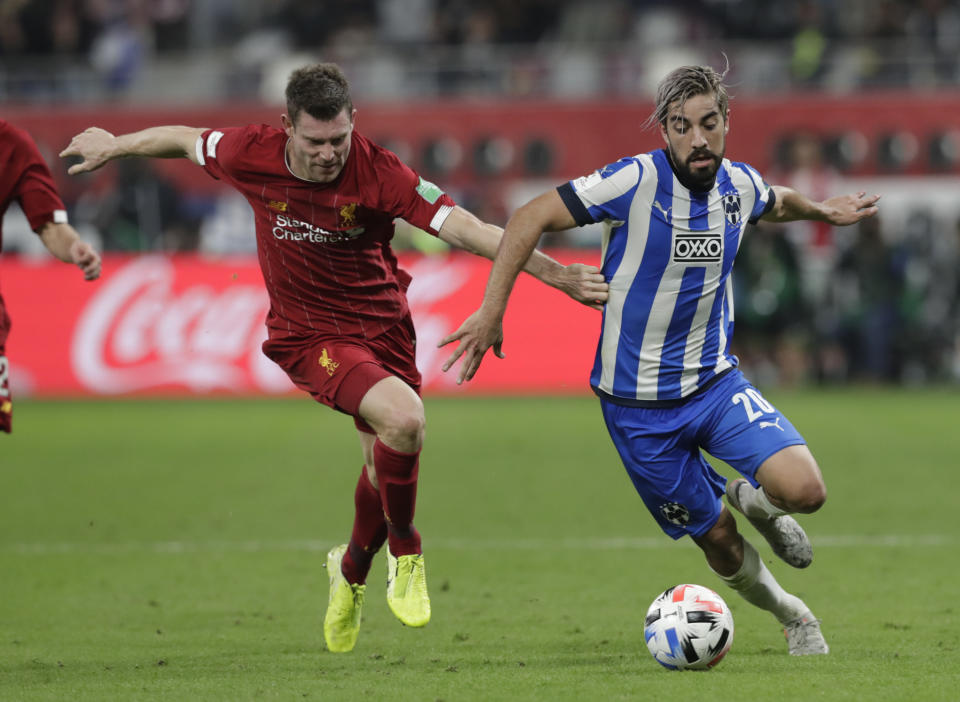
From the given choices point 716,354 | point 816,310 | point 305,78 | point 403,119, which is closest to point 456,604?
point 716,354

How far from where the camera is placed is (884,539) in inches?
343

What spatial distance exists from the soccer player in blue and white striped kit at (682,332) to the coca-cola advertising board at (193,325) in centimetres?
1030

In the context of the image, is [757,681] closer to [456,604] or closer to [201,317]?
[456,604]

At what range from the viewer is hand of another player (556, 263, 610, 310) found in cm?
562

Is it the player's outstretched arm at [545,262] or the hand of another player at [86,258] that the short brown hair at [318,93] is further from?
the hand of another player at [86,258]

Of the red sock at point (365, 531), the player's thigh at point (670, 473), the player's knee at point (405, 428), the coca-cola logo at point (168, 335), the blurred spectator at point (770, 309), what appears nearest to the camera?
the player's thigh at point (670, 473)

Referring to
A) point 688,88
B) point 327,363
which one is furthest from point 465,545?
point 688,88

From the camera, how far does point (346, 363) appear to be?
609 centimetres

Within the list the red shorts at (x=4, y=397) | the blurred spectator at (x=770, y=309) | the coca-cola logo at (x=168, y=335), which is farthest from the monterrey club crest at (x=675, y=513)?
the blurred spectator at (x=770, y=309)

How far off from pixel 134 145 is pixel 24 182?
507mm

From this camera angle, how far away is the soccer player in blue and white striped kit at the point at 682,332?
5.51 m

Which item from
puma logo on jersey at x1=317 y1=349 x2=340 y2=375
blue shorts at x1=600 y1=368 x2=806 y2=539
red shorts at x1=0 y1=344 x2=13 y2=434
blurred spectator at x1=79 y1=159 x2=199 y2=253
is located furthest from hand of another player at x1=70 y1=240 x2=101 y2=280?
blurred spectator at x1=79 y1=159 x2=199 y2=253

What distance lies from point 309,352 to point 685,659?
2.10 meters

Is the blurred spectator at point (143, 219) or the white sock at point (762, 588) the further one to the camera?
the blurred spectator at point (143, 219)
